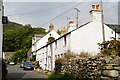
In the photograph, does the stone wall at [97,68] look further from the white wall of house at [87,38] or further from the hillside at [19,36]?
the hillside at [19,36]

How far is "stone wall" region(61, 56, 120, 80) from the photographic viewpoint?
8641mm

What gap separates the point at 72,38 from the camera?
76.3 feet

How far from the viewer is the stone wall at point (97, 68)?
28.3 feet

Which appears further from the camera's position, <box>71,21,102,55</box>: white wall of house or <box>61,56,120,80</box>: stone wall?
<box>71,21,102,55</box>: white wall of house

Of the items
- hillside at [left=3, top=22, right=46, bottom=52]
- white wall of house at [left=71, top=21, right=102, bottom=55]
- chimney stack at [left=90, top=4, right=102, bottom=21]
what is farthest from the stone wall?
hillside at [left=3, top=22, right=46, bottom=52]

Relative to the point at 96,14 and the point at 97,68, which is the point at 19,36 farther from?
the point at 97,68

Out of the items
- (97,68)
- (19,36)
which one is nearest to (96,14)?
(97,68)

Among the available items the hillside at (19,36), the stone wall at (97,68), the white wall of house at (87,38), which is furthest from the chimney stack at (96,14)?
the hillside at (19,36)

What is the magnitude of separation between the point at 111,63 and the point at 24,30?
7531 cm

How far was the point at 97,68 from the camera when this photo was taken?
10.7m

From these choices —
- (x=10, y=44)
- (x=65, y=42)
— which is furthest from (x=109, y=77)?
(x=10, y=44)

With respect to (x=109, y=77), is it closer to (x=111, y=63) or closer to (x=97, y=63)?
(x=111, y=63)

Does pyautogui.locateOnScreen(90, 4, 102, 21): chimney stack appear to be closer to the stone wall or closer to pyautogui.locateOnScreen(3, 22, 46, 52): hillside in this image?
the stone wall

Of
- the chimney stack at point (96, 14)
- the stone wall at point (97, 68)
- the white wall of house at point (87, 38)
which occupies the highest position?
the chimney stack at point (96, 14)
